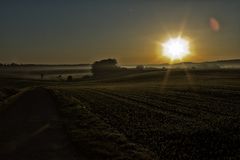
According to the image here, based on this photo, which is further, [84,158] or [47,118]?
[47,118]

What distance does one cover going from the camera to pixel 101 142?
1337 centimetres

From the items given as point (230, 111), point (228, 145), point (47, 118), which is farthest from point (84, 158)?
point (230, 111)

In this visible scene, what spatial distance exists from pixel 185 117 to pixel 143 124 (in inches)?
141

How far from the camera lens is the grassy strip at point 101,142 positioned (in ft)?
37.3

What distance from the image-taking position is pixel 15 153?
11.7 metres

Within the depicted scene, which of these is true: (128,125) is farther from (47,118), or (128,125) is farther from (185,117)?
(47,118)

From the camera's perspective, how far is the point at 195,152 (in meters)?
11.8

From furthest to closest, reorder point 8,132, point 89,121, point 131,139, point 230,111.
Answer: point 230,111 → point 89,121 → point 8,132 → point 131,139

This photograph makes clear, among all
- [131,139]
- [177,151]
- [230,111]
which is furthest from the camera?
[230,111]

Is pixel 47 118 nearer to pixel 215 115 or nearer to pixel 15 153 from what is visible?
pixel 15 153

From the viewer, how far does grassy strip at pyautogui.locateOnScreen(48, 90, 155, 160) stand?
1138 cm

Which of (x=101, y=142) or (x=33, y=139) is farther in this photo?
(x=33, y=139)

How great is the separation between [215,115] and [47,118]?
35.4ft

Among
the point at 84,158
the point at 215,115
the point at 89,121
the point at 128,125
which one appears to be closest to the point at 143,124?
the point at 128,125
